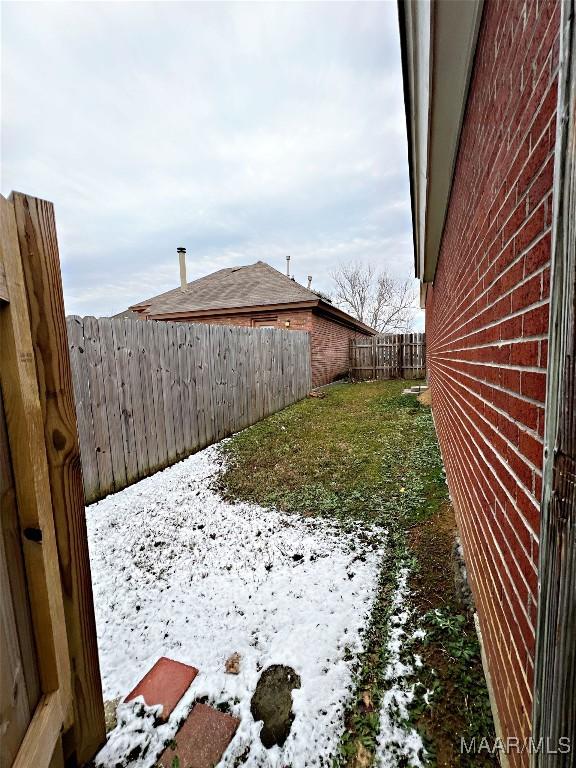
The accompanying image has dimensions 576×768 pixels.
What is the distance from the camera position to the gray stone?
4.28ft

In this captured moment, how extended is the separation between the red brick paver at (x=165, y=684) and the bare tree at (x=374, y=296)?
98.7 feet

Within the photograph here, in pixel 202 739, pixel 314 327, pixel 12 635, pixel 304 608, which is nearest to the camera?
pixel 12 635

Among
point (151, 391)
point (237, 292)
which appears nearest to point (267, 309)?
point (237, 292)

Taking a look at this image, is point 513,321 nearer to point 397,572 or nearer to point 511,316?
point 511,316

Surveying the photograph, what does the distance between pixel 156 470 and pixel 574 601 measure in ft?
14.8

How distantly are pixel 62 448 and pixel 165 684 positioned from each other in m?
1.32

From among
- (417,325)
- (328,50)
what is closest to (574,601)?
(328,50)

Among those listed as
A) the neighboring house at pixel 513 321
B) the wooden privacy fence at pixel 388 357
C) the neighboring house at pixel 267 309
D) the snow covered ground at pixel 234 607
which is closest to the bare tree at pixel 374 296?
the wooden privacy fence at pixel 388 357

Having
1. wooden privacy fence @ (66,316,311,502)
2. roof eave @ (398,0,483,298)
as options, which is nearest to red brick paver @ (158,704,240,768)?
wooden privacy fence @ (66,316,311,502)

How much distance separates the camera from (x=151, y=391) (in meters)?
4.32

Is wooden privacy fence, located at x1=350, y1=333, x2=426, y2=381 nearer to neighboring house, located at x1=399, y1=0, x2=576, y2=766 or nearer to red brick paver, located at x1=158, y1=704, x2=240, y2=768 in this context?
neighboring house, located at x1=399, y1=0, x2=576, y2=766

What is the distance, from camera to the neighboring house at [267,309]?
1094cm

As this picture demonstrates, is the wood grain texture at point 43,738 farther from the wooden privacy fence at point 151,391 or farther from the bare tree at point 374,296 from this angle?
the bare tree at point 374,296

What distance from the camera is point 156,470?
4.34 m
